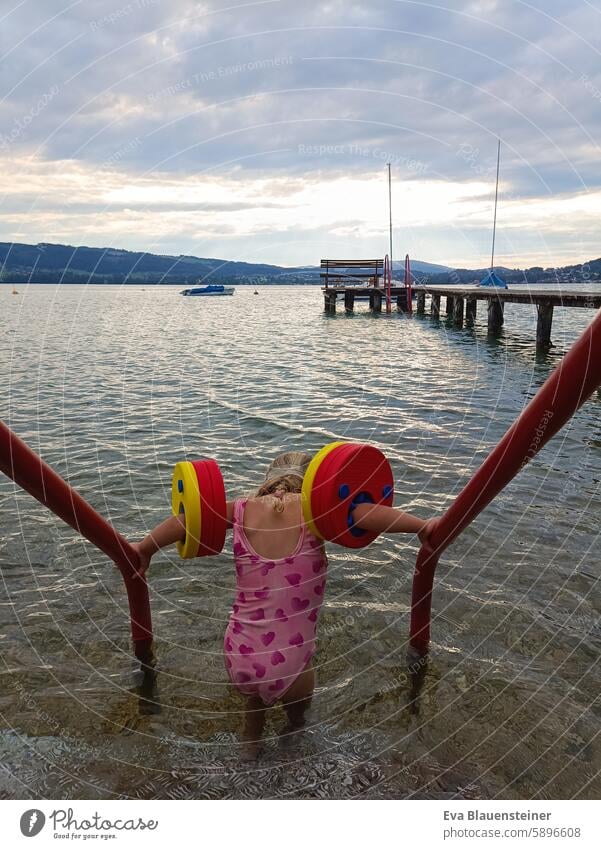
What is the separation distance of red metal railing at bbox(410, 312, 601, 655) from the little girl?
0.30m

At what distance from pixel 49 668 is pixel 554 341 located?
109 ft

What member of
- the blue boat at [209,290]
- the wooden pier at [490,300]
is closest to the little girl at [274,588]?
the wooden pier at [490,300]

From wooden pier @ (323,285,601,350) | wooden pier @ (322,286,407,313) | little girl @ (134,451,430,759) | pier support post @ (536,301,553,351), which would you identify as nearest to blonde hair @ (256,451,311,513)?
little girl @ (134,451,430,759)

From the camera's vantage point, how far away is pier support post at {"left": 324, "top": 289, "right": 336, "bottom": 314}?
199ft

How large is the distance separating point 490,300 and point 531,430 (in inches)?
1434

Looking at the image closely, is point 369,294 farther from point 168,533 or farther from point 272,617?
point 272,617

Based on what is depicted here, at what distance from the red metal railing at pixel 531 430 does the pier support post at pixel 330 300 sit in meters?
57.1

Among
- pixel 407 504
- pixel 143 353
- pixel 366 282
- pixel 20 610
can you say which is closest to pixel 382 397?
pixel 407 504

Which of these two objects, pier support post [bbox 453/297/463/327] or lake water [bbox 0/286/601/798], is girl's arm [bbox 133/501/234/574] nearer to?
lake water [bbox 0/286/601/798]

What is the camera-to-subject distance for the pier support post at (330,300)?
60.8 metres

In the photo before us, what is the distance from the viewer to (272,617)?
14.6ft

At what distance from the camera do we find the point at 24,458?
12.9 ft

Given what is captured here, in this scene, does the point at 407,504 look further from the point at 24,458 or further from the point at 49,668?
the point at 24,458

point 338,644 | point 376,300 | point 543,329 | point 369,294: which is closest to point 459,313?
point 369,294
